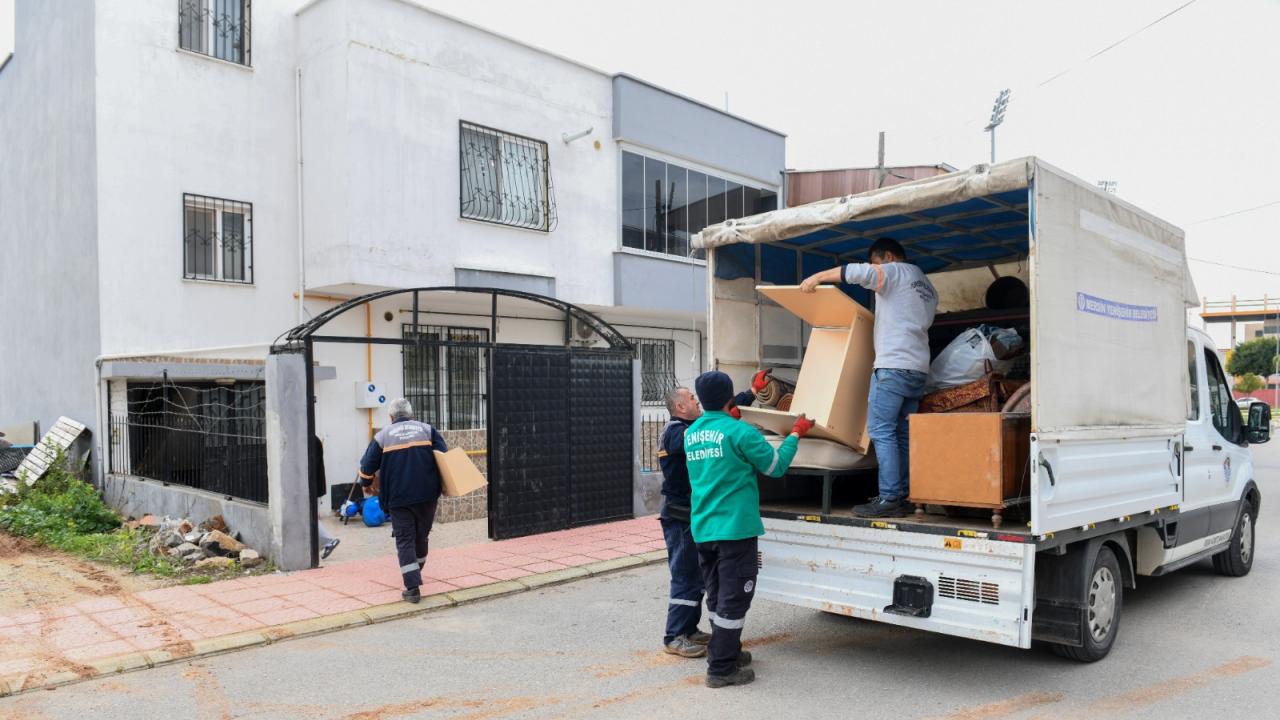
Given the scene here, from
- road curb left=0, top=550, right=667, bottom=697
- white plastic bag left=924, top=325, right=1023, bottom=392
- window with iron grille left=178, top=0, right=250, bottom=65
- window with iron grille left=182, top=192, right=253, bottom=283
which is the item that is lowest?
road curb left=0, top=550, right=667, bottom=697

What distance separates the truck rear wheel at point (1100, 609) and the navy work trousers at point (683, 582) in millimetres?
2241

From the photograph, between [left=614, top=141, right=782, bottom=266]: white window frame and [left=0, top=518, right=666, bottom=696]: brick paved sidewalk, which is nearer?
[left=0, top=518, right=666, bottom=696]: brick paved sidewalk

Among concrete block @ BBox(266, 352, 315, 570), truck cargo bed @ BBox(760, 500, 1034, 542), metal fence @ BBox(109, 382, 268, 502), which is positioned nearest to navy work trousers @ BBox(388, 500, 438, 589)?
concrete block @ BBox(266, 352, 315, 570)

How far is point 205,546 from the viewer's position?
8.55 meters

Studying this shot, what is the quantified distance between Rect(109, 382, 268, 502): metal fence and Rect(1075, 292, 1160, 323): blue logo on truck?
7380 mm

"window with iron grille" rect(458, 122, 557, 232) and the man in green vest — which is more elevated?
"window with iron grille" rect(458, 122, 557, 232)

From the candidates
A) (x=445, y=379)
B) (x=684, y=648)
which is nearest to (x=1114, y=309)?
(x=684, y=648)

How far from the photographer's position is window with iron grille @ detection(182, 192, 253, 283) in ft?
37.4

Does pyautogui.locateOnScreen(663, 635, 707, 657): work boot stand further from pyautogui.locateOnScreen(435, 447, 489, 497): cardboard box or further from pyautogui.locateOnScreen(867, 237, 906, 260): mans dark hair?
pyautogui.locateOnScreen(867, 237, 906, 260): mans dark hair

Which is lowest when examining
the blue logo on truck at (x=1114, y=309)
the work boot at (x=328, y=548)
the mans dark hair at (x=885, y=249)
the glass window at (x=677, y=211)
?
the work boot at (x=328, y=548)

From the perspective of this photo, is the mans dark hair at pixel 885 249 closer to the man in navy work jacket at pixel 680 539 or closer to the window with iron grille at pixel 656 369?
the man in navy work jacket at pixel 680 539

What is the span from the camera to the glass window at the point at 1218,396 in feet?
23.8

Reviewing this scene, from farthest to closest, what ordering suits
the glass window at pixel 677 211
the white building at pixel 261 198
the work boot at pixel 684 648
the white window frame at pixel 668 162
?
the glass window at pixel 677 211, the white window frame at pixel 668 162, the white building at pixel 261 198, the work boot at pixel 684 648

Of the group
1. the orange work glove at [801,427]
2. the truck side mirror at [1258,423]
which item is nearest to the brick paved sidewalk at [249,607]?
the orange work glove at [801,427]
